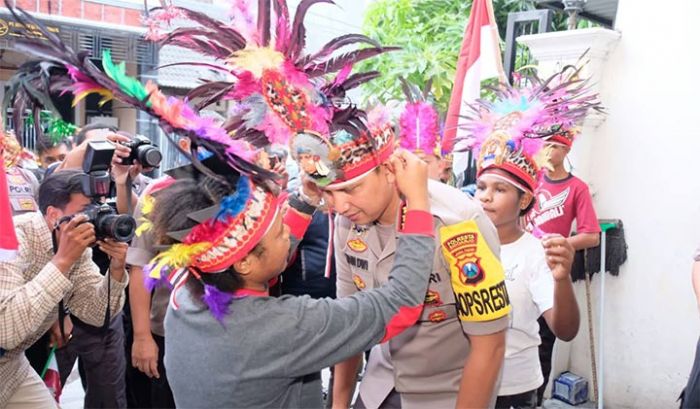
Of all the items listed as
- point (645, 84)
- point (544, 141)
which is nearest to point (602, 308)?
point (645, 84)

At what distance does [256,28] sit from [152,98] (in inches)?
20.5

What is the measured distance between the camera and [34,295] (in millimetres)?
2484

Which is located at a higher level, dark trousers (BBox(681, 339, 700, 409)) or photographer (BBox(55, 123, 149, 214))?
photographer (BBox(55, 123, 149, 214))

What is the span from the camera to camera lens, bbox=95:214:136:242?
2.72 metres

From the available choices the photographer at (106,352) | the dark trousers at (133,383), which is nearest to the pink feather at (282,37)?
the photographer at (106,352)

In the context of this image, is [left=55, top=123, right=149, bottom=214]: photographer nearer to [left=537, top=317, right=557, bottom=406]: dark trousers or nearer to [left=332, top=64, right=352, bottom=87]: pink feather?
[left=332, top=64, right=352, bottom=87]: pink feather

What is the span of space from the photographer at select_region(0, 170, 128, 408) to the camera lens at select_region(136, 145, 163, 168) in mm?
346

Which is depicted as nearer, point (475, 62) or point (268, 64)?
point (268, 64)

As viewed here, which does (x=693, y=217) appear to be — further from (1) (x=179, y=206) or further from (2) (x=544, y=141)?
(1) (x=179, y=206)

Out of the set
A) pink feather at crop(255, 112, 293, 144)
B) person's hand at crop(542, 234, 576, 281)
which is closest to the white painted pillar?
person's hand at crop(542, 234, 576, 281)

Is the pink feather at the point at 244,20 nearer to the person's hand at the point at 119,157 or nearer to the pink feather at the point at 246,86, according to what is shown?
the pink feather at the point at 246,86

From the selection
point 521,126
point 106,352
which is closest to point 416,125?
point 521,126

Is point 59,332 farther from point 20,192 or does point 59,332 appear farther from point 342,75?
point 342,75

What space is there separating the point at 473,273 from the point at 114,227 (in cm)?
154
